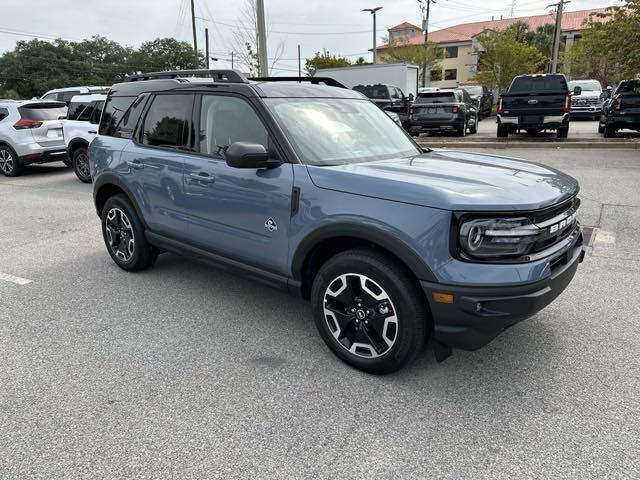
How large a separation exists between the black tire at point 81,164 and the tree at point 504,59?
1119 inches

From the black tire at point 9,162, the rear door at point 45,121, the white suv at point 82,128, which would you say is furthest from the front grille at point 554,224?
the black tire at point 9,162

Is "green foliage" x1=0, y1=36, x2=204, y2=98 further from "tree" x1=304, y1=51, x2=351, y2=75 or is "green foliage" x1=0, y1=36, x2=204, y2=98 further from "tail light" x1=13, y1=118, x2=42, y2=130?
"tail light" x1=13, y1=118, x2=42, y2=130

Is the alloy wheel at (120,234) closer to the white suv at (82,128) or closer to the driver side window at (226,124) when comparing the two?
the driver side window at (226,124)

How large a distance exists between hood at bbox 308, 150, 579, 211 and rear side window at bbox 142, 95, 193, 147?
4.89 feet

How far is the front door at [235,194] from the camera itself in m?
3.34

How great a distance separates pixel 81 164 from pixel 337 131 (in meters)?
9.11

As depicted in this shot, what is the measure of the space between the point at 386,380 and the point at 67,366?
2047mm

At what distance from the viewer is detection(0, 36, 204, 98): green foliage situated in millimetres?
64938

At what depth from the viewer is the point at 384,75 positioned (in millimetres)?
22500

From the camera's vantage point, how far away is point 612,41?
516 inches

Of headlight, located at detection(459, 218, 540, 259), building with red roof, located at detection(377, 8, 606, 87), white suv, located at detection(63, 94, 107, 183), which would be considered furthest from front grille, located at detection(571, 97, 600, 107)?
building with red roof, located at detection(377, 8, 606, 87)

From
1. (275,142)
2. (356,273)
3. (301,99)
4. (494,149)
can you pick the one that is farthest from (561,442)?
(494,149)

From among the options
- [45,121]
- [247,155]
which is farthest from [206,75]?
[45,121]

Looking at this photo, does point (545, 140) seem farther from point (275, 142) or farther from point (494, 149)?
point (275, 142)
